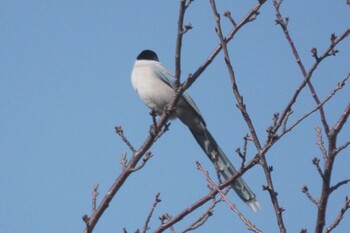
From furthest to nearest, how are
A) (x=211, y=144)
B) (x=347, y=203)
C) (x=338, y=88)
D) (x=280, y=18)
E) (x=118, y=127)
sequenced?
(x=211, y=144) → (x=118, y=127) → (x=280, y=18) → (x=338, y=88) → (x=347, y=203)

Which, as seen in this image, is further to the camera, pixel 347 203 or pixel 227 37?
pixel 227 37

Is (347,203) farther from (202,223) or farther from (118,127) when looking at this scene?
(118,127)

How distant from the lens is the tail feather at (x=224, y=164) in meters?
3.70

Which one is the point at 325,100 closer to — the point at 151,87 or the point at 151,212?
the point at 151,212

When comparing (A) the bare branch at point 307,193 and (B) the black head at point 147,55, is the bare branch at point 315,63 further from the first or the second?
(B) the black head at point 147,55

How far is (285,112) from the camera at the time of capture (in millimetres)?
2477

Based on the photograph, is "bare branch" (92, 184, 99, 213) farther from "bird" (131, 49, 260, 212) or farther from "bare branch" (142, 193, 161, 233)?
"bird" (131, 49, 260, 212)

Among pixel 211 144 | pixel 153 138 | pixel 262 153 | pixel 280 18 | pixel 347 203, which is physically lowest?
pixel 347 203

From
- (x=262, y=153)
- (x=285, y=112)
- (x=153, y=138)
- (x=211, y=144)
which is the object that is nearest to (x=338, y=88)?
(x=285, y=112)

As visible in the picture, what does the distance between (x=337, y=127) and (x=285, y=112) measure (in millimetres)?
463

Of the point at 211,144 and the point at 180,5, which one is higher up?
the point at 211,144

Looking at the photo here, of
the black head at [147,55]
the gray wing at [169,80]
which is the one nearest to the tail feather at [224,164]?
the gray wing at [169,80]

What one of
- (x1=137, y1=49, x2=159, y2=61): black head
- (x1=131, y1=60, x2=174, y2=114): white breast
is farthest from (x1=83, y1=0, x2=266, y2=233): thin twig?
(x1=137, y1=49, x2=159, y2=61): black head

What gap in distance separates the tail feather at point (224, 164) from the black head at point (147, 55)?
1.54 metres
